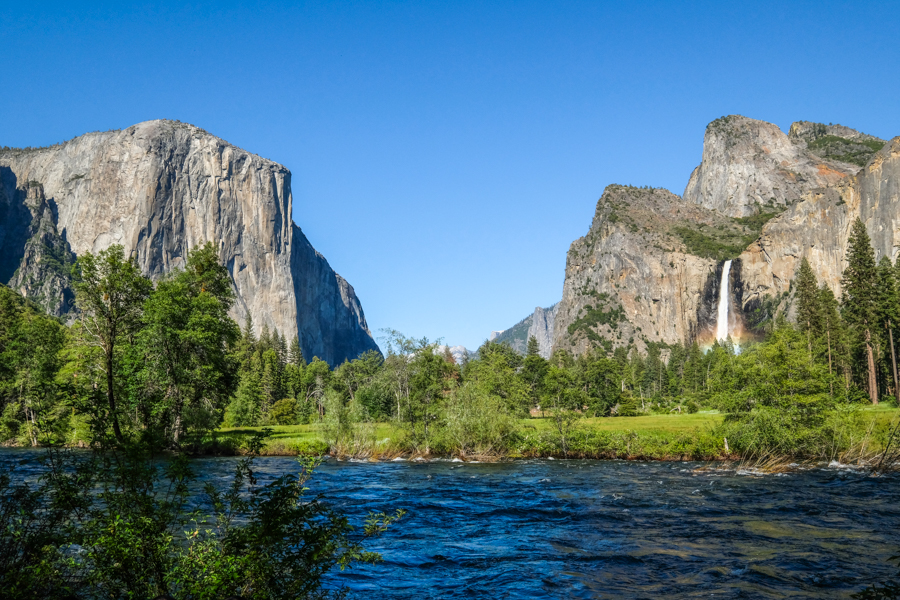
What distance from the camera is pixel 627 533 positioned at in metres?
17.9

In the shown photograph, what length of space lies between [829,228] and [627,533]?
663 ft

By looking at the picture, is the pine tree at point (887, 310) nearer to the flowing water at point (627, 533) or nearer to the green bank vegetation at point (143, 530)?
the flowing water at point (627, 533)

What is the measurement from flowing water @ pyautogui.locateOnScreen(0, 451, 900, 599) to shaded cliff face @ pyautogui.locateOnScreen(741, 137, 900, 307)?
164m

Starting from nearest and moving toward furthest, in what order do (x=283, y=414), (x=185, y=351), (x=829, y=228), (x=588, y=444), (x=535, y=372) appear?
(x=185, y=351) < (x=588, y=444) < (x=283, y=414) < (x=535, y=372) < (x=829, y=228)

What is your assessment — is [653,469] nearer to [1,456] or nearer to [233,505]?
[233,505]

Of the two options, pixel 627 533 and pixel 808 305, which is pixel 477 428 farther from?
pixel 808 305

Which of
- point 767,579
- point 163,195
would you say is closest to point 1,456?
point 767,579

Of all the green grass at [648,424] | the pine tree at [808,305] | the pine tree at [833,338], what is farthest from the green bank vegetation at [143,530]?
the pine tree at [808,305]

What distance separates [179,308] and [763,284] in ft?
651

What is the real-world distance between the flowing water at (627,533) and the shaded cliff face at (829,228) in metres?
164

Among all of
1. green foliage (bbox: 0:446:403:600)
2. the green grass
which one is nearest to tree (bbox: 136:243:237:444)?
the green grass

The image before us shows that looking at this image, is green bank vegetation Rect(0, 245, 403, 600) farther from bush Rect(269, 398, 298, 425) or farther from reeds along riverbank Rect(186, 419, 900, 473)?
bush Rect(269, 398, 298, 425)

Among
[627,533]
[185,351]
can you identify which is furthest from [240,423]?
[627,533]

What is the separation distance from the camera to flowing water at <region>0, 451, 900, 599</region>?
12984 millimetres
